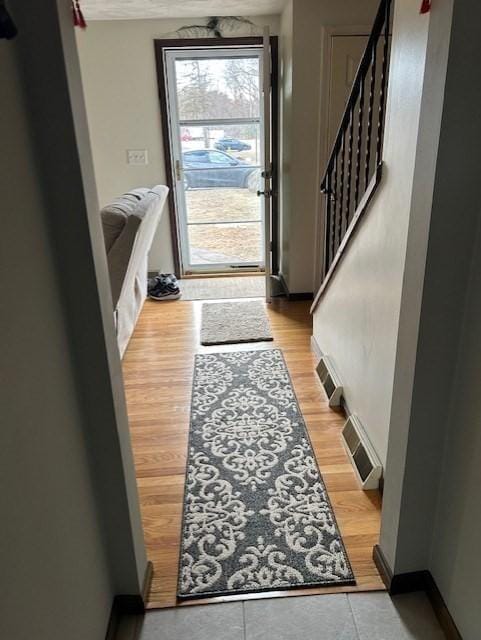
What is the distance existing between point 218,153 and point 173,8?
1.23 meters

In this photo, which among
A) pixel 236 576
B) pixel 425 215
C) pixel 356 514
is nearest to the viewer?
pixel 425 215

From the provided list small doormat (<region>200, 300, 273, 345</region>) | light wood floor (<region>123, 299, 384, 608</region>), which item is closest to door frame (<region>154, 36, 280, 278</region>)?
small doormat (<region>200, 300, 273, 345</region>)

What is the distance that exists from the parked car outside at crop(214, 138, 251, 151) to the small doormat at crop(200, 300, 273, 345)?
4.99 feet

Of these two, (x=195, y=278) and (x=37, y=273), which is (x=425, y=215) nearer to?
(x=37, y=273)

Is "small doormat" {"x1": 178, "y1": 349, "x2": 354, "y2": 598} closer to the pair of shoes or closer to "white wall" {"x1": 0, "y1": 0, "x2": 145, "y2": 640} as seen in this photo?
"white wall" {"x1": 0, "y1": 0, "x2": 145, "y2": 640}

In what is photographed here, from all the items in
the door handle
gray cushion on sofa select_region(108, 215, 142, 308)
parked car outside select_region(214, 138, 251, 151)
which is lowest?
gray cushion on sofa select_region(108, 215, 142, 308)

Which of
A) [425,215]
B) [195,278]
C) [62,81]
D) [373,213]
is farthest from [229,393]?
[195,278]

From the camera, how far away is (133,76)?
4125 millimetres

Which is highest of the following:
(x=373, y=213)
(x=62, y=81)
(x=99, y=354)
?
(x=62, y=81)

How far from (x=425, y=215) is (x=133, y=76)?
3.78 metres

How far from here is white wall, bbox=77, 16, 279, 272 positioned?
4.01 metres

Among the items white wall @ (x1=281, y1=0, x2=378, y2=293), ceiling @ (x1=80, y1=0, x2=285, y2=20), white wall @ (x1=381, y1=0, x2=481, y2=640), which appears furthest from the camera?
ceiling @ (x1=80, y1=0, x2=285, y2=20)

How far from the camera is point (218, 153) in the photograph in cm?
454

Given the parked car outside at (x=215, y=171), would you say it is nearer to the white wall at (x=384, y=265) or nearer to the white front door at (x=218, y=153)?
the white front door at (x=218, y=153)
